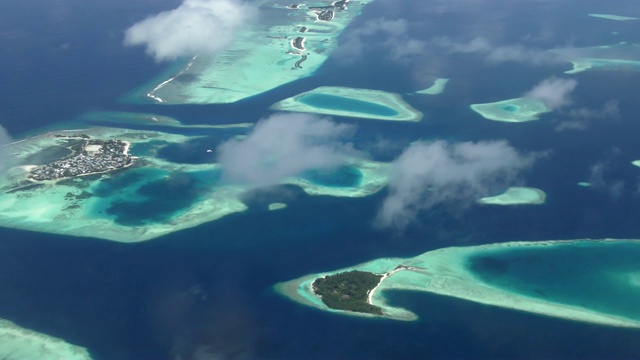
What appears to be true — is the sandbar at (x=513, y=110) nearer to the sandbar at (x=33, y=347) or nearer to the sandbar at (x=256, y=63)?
the sandbar at (x=256, y=63)

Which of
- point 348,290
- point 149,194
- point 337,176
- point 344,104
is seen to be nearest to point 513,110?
point 344,104

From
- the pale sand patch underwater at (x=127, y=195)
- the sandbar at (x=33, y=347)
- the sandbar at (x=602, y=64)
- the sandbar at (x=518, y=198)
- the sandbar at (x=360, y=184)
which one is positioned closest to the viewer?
the sandbar at (x=33, y=347)

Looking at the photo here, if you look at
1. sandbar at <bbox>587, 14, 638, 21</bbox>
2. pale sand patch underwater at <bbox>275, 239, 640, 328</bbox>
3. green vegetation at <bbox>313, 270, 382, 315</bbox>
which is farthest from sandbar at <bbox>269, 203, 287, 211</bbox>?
sandbar at <bbox>587, 14, 638, 21</bbox>

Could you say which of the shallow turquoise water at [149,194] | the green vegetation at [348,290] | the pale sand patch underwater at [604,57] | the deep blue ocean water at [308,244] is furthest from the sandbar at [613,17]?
the green vegetation at [348,290]

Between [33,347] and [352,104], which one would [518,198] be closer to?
[352,104]

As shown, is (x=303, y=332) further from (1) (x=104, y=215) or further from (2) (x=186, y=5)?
(2) (x=186, y=5)

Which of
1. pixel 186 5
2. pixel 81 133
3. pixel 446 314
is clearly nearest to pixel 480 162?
pixel 446 314
